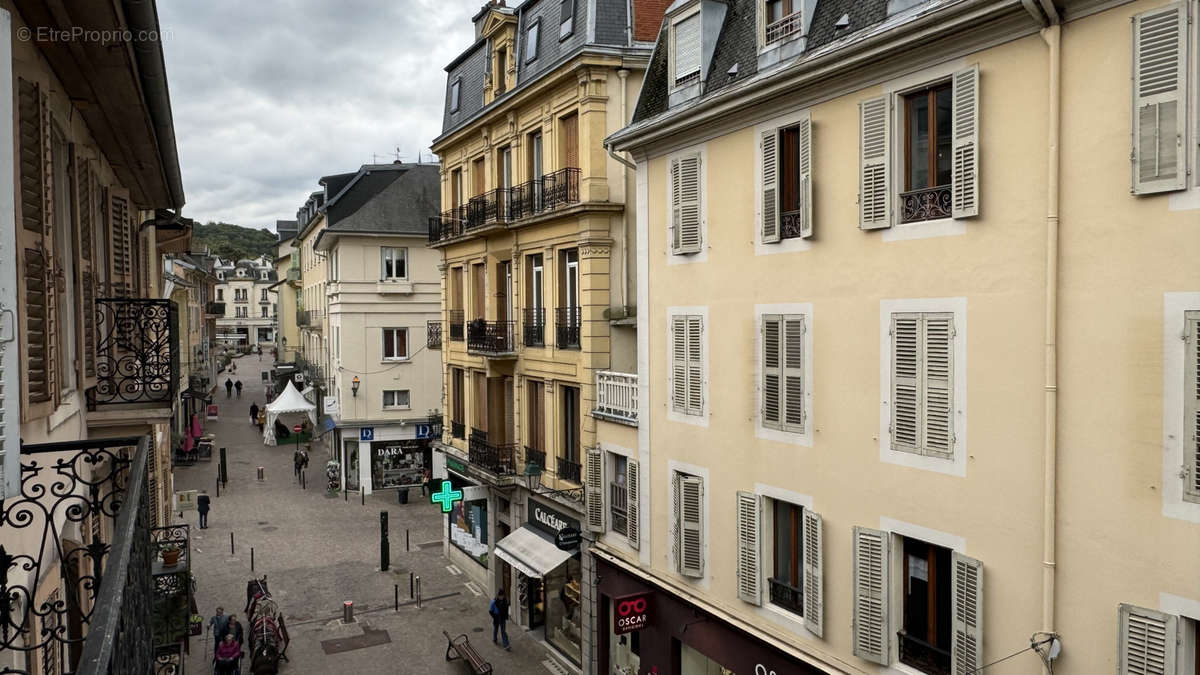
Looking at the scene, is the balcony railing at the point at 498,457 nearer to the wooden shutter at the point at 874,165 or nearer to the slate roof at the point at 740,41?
the slate roof at the point at 740,41

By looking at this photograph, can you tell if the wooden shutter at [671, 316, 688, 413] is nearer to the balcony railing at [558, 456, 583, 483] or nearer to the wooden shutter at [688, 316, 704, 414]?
the wooden shutter at [688, 316, 704, 414]

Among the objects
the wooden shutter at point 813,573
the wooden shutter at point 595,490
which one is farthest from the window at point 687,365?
the wooden shutter at point 595,490

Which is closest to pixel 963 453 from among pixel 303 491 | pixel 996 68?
pixel 996 68

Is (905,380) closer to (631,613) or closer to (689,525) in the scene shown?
(689,525)

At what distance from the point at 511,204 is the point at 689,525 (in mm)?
9797

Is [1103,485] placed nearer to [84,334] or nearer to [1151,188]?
[1151,188]

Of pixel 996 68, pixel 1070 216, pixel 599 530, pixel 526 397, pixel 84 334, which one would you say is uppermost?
pixel 996 68

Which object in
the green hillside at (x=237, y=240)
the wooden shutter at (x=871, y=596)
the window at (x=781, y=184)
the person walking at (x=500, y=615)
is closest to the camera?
the wooden shutter at (x=871, y=596)

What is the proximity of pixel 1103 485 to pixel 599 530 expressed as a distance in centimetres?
1024

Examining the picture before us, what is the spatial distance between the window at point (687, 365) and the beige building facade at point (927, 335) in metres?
0.06

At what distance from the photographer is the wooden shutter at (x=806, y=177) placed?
10.7 meters

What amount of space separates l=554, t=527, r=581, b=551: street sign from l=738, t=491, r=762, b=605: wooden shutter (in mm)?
5738

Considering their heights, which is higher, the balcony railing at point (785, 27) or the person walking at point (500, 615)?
the balcony railing at point (785, 27)

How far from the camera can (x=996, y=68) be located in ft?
27.8
